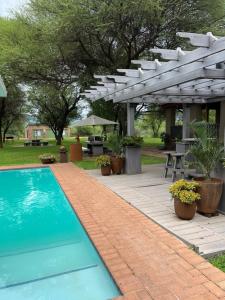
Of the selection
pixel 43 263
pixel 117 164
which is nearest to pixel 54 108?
pixel 117 164

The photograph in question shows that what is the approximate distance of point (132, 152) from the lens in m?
9.32

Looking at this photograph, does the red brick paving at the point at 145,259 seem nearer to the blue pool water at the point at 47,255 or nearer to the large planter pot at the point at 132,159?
the blue pool water at the point at 47,255

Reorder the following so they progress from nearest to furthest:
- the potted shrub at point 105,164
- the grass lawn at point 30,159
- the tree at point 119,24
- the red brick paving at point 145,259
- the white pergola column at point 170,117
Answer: the red brick paving at point 145,259, the potted shrub at point 105,164, the tree at point 119,24, the grass lawn at point 30,159, the white pergola column at point 170,117

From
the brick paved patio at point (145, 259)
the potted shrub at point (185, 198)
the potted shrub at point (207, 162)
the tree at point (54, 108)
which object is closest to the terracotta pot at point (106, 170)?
the brick paved patio at point (145, 259)

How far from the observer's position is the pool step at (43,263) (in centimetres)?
353

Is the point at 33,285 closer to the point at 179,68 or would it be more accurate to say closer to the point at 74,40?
the point at 179,68

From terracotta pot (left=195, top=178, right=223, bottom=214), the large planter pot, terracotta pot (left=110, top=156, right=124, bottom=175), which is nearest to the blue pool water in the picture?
terracotta pot (left=195, top=178, right=223, bottom=214)

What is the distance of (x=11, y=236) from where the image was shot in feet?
16.1

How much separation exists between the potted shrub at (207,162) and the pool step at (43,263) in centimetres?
217

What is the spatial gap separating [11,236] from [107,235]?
1.77 metres

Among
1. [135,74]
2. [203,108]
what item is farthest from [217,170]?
[203,108]

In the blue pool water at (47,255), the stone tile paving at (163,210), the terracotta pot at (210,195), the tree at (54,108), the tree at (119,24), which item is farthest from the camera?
the tree at (54,108)

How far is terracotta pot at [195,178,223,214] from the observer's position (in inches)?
188

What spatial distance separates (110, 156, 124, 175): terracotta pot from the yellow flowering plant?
4.65 metres
